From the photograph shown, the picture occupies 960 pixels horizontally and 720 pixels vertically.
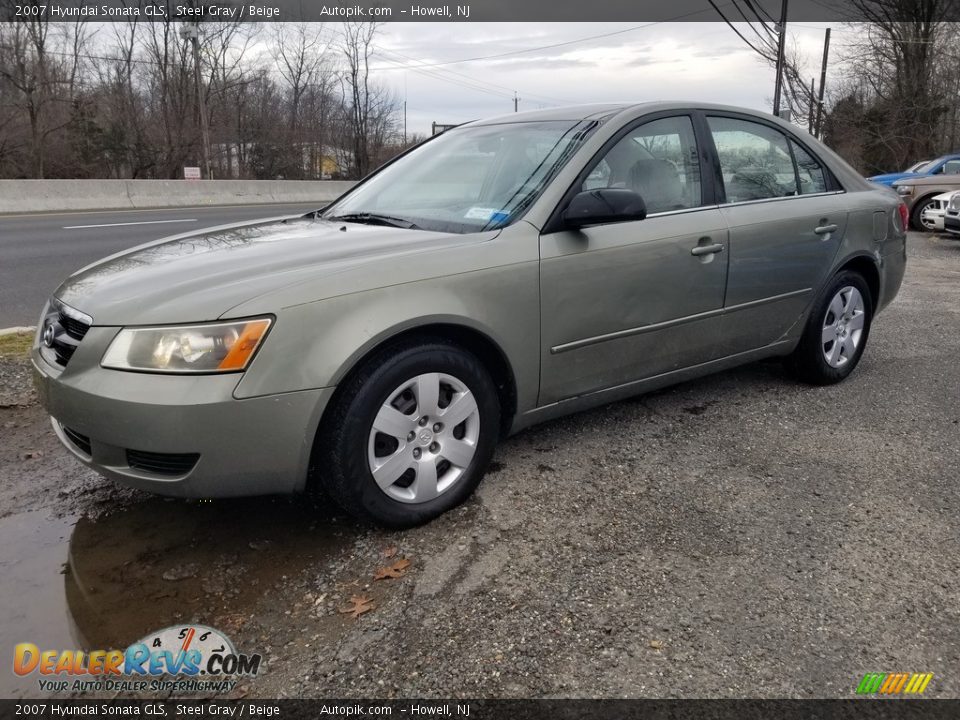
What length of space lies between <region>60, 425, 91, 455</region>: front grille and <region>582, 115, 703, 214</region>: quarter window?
2.24 meters

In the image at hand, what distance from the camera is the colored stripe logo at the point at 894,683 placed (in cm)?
201

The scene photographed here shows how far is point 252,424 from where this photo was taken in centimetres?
239

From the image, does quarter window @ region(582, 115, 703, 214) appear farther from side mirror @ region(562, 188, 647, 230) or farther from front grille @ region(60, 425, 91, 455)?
front grille @ region(60, 425, 91, 455)

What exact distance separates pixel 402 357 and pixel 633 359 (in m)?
1.26

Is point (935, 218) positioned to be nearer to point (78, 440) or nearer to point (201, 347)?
point (201, 347)

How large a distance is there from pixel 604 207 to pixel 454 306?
0.77m

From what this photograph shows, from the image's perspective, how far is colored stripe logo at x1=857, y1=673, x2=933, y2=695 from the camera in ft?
6.58

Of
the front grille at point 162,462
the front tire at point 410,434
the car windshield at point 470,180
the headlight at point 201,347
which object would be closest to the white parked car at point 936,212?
the car windshield at point 470,180

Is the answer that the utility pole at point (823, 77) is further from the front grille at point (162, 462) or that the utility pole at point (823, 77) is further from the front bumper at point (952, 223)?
the front grille at point (162, 462)

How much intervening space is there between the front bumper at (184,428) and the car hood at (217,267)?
7.2 inches

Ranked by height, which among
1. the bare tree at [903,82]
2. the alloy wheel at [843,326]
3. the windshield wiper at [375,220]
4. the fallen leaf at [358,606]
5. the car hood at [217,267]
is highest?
the bare tree at [903,82]

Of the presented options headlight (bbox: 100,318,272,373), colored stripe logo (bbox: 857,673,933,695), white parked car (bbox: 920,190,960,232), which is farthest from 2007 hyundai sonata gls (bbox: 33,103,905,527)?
white parked car (bbox: 920,190,960,232)

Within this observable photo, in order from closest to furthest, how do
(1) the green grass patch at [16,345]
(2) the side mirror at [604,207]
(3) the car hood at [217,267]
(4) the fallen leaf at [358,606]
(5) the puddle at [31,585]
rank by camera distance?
(5) the puddle at [31,585] < (4) the fallen leaf at [358,606] < (3) the car hood at [217,267] < (2) the side mirror at [604,207] < (1) the green grass patch at [16,345]

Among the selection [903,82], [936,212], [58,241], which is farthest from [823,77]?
[58,241]
